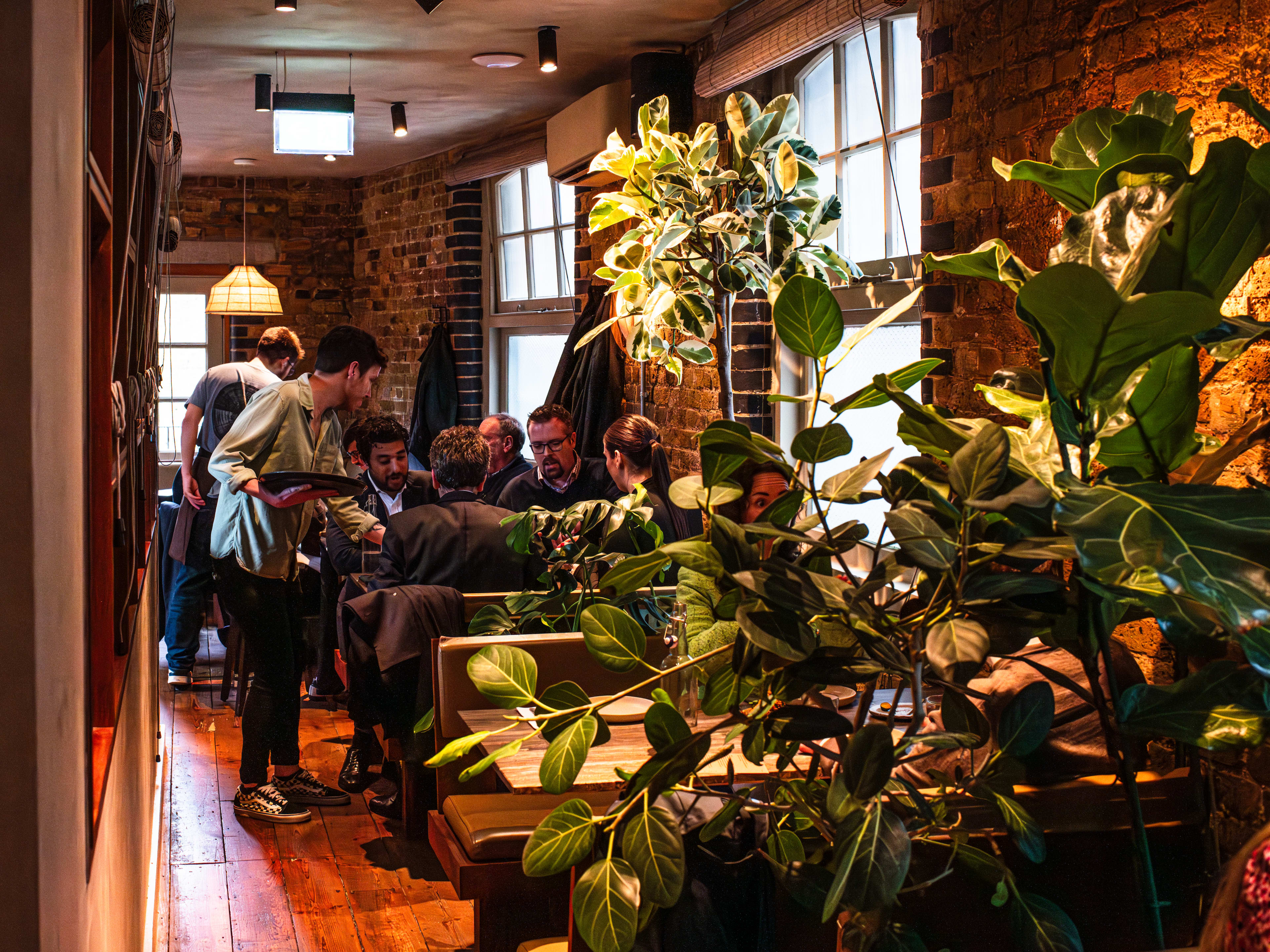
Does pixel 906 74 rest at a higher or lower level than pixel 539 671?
higher

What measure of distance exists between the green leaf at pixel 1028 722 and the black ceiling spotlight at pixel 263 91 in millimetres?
5316

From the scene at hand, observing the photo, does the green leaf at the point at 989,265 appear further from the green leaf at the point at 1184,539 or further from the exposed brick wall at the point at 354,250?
the exposed brick wall at the point at 354,250

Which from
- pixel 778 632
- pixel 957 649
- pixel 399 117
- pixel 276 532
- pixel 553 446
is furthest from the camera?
pixel 399 117

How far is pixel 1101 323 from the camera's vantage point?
115 cm

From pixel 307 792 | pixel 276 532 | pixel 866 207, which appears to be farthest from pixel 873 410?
pixel 307 792

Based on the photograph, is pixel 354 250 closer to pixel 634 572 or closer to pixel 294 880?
pixel 294 880

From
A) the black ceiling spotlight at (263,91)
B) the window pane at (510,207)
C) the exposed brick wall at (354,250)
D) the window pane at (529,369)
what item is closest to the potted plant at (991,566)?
the black ceiling spotlight at (263,91)

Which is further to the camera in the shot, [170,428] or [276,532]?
[170,428]

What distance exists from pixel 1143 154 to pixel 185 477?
194 inches

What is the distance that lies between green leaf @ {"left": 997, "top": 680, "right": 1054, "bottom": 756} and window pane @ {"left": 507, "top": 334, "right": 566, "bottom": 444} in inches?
236

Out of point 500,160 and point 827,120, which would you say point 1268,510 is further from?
point 500,160

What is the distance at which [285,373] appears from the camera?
19.9 ft

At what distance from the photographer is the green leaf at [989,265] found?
1.57 metres

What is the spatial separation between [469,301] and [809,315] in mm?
6945
